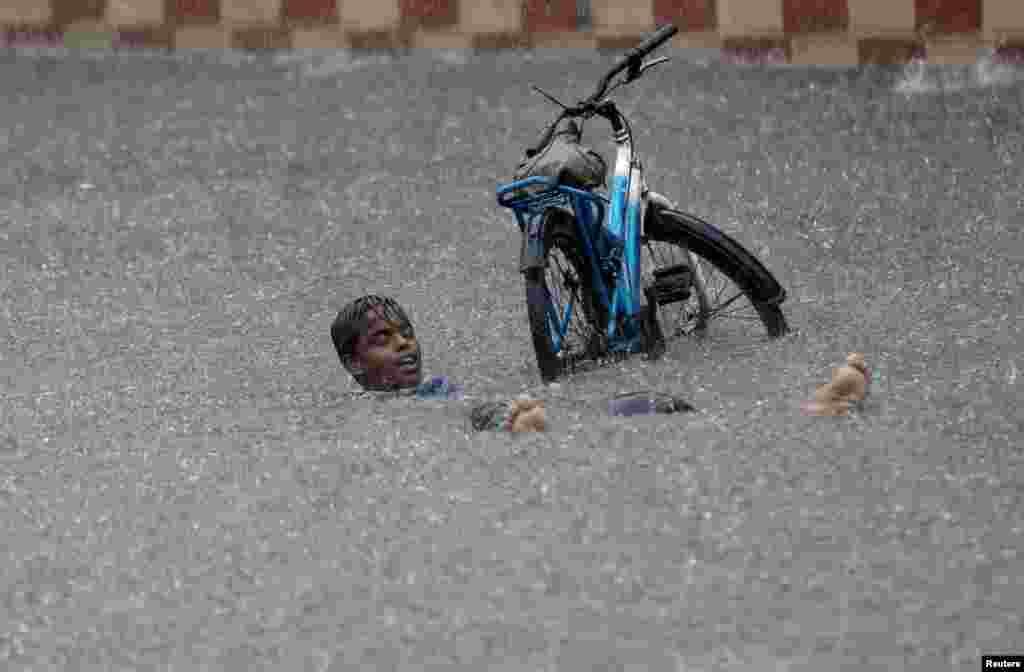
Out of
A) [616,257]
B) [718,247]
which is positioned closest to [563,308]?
[616,257]

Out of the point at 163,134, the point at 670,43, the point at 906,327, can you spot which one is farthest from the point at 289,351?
the point at 670,43

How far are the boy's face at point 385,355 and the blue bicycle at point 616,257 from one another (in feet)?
1.31

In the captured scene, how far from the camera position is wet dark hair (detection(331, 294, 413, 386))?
5910 mm

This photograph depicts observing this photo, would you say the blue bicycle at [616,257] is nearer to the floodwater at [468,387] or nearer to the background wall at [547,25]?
the floodwater at [468,387]

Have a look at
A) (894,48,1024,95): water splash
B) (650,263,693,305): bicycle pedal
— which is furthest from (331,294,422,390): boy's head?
(894,48,1024,95): water splash

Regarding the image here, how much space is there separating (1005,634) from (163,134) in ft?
22.4

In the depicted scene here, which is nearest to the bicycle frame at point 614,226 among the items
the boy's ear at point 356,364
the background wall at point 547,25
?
the boy's ear at point 356,364

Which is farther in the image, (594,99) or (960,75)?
(960,75)

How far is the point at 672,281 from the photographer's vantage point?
6.18 metres

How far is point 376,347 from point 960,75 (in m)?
4.92

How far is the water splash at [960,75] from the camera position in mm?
9766

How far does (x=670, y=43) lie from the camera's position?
10.4 m

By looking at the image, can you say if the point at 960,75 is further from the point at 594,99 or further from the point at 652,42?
the point at 594,99

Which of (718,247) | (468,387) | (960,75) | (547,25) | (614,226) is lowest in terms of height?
(468,387)
